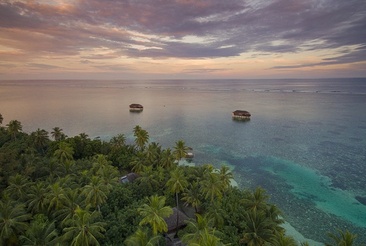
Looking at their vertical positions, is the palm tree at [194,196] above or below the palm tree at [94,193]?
below

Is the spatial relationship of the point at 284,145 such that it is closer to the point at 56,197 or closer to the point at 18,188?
the point at 56,197

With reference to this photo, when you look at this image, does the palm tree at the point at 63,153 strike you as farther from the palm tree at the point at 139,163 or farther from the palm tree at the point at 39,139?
the palm tree at the point at 139,163

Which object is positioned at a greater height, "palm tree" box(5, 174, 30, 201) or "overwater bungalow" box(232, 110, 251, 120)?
"palm tree" box(5, 174, 30, 201)

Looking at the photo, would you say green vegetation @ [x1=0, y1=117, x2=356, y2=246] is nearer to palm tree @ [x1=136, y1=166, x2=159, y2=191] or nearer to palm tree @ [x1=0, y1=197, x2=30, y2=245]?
palm tree @ [x1=0, y1=197, x2=30, y2=245]

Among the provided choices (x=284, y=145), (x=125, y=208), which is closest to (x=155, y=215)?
(x=125, y=208)

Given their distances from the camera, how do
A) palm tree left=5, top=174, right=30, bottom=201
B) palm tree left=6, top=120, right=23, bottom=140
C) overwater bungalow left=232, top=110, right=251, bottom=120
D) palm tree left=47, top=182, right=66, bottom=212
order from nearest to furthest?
palm tree left=47, top=182, right=66, bottom=212
palm tree left=5, top=174, right=30, bottom=201
palm tree left=6, top=120, right=23, bottom=140
overwater bungalow left=232, top=110, right=251, bottom=120

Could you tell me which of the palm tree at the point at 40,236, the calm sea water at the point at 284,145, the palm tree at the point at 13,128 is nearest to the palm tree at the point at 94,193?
the palm tree at the point at 40,236

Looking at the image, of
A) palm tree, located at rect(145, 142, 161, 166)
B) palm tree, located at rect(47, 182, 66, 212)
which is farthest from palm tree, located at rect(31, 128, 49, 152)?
palm tree, located at rect(47, 182, 66, 212)

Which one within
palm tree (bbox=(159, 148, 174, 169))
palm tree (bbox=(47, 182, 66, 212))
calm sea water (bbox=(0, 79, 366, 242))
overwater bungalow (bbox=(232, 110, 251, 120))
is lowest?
calm sea water (bbox=(0, 79, 366, 242))

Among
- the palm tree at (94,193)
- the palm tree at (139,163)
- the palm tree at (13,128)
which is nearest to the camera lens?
the palm tree at (94,193)
